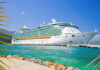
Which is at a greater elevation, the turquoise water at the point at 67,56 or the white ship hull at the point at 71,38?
the white ship hull at the point at 71,38

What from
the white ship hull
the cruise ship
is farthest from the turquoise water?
the cruise ship

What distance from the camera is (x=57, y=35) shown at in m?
30.8

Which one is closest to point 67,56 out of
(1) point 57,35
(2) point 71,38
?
(2) point 71,38

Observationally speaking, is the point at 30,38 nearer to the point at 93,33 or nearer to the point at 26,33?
the point at 26,33

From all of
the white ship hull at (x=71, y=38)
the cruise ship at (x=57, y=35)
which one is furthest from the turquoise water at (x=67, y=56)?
the cruise ship at (x=57, y=35)

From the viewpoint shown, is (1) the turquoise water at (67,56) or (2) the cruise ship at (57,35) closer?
(1) the turquoise water at (67,56)

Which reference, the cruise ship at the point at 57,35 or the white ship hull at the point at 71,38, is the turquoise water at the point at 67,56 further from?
the cruise ship at the point at 57,35

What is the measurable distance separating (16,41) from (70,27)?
26995mm

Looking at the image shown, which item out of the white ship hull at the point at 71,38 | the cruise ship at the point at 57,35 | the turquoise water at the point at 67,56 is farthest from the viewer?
the cruise ship at the point at 57,35

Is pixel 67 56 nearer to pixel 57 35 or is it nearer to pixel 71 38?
pixel 71 38

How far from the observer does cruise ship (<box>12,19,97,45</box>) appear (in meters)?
28.8

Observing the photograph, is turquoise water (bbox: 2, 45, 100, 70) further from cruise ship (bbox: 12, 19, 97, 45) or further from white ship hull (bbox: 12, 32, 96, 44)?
cruise ship (bbox: 12, 19, 97, 45)

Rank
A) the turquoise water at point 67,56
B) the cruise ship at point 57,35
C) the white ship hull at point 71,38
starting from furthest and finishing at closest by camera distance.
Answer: the cruise ship at point 57,35 → the white ship hull at point 71,38 → the turquoise water at point 67,56

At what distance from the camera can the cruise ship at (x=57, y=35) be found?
28.8m
